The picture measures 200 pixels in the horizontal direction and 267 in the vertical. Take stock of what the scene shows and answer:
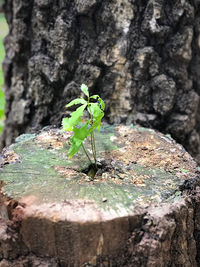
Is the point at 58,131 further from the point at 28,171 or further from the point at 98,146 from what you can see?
the point at 28,171

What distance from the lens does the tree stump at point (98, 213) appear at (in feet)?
4.71

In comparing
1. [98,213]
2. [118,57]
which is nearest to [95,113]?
[98,213]

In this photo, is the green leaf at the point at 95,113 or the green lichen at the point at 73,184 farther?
the green leaf at the point at 95,113

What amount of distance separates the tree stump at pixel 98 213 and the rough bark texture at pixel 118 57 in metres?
1.01

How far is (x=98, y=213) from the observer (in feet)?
4.70

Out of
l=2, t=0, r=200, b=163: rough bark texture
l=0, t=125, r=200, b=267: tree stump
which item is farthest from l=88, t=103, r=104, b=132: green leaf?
l=2, t=0, r=200, b=163: rough bark texture

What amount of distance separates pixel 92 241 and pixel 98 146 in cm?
84

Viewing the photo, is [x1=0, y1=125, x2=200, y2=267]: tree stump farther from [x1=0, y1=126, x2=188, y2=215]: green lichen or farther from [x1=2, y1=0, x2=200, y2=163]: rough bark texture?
[x1=2, y1=0, x2=200, y2=163]: rough bark texture

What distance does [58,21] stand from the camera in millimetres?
2604

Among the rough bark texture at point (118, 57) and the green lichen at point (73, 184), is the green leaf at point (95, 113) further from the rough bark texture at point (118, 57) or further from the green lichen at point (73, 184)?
the rough bark texture at point (118, 57)

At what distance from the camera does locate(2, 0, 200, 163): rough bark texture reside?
102 inches

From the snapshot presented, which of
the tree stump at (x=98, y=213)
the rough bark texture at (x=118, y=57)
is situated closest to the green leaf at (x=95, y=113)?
the tree stump at (x=98, y=213)

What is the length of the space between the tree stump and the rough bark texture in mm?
1008

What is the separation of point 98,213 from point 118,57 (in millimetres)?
1666
